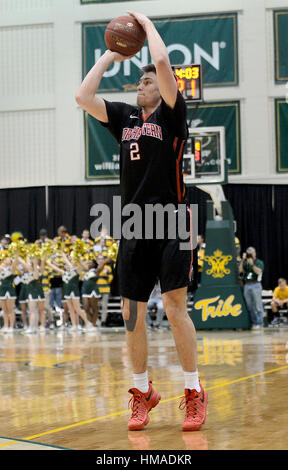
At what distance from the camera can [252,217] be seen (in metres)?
22.2

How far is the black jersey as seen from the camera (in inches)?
180

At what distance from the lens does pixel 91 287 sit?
1784cm

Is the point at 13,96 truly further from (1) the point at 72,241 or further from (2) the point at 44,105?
(1) the point at 72,241

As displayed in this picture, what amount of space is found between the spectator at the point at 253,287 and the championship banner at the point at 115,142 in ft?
17.6

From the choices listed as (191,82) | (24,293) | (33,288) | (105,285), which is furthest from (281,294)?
(24,293)

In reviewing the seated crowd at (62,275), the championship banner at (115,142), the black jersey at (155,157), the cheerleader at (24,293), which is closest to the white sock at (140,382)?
the black jersey at (155,157)

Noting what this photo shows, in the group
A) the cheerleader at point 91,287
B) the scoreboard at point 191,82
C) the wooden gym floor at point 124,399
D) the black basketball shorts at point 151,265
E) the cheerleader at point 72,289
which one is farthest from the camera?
the cheerleader at point 91,287

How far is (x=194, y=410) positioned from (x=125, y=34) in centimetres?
225

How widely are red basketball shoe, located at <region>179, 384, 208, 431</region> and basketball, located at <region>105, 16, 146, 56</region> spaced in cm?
207

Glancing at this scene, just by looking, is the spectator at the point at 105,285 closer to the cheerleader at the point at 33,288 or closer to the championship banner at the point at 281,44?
the cheerleader at the point at 33,288

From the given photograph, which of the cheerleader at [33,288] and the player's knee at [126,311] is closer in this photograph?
the player's knee at [126,311]

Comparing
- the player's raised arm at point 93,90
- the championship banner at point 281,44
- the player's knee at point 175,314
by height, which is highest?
the championship banner at point 281,44

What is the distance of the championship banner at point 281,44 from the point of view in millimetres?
21453

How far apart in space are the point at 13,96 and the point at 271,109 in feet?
25.2
